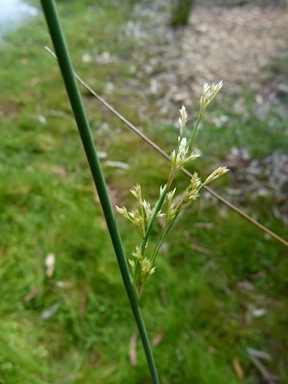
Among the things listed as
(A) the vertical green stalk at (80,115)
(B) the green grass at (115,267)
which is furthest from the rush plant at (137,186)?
(B) the green grass at (115,267)

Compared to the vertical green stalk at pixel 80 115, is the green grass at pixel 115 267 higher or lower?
lower

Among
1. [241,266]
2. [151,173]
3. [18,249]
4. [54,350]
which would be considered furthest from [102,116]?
[54,350]

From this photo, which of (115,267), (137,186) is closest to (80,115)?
(137,186)

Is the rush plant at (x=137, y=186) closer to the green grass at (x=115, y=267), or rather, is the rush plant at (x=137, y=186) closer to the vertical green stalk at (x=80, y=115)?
the vertical green stalk at (x=80, y=115)

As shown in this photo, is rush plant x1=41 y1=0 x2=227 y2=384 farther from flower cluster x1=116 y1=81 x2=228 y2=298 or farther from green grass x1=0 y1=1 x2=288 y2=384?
green grass x1=0 y1=1 x2=288 y2=384

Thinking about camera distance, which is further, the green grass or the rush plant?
the green grass

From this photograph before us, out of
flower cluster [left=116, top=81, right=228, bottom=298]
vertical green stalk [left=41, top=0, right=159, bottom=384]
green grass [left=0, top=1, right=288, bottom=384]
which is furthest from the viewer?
green grass [left=0, top=1, right=288, bottom=384]

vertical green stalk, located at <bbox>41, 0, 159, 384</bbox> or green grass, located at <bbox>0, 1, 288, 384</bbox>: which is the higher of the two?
vertical green stalk, located at <bbox>41, 0, 159, 384</bbox>

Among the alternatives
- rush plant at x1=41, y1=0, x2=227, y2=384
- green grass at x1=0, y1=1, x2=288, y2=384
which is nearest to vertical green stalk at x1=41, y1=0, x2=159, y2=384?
rush plant at x1=41, y1=0, x2=227, y2=384

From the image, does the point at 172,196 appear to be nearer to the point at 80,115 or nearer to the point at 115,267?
the point at 80,115
